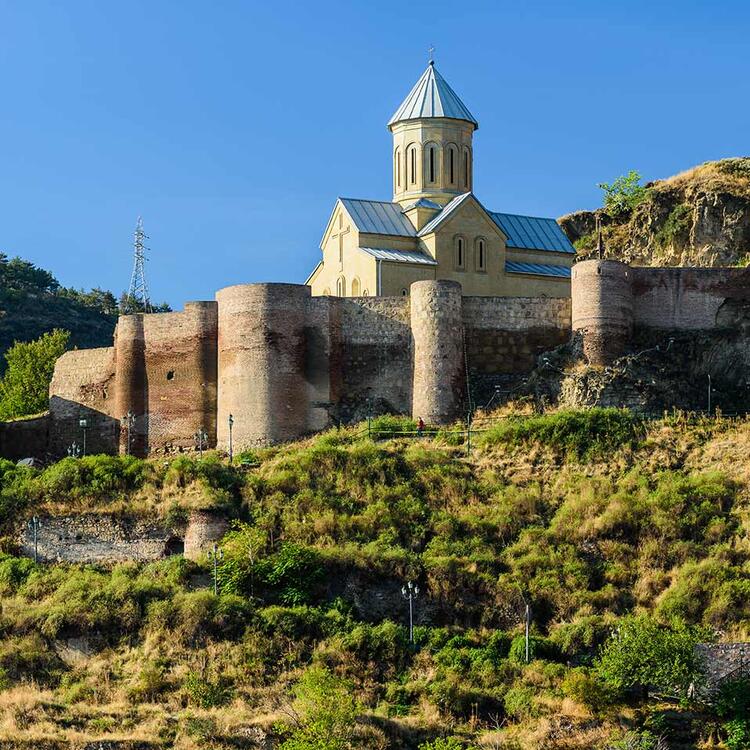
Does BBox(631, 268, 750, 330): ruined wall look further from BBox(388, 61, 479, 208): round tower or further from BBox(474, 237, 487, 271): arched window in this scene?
BBox(388, 61, 479, 208): round tower

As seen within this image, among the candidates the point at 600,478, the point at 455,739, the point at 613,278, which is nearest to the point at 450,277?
the point at 613,278

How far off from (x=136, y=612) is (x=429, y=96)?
2073 centimetres

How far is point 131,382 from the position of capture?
47125mm

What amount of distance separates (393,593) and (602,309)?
413 inches

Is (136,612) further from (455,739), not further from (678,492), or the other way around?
(678,492)

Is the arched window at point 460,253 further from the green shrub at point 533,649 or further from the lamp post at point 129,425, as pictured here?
the green shrub at point 533,649

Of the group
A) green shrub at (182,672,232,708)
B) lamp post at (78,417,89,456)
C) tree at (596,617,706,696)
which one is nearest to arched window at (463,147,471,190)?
lamp post at (78,417,89,456)

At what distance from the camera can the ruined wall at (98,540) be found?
133ft

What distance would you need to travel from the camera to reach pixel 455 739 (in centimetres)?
3394

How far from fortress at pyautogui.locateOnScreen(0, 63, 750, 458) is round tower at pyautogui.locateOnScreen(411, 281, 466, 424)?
34mm

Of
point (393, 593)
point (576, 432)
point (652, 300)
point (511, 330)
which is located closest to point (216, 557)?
point (393, 593)

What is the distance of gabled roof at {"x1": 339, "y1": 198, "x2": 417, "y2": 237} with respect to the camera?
1998 inches

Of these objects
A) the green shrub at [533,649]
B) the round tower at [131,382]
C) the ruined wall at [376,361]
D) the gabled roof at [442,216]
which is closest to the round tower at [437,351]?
the ruined wall at [376,361]

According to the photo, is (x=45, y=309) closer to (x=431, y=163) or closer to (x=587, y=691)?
(x=431, y=163)
